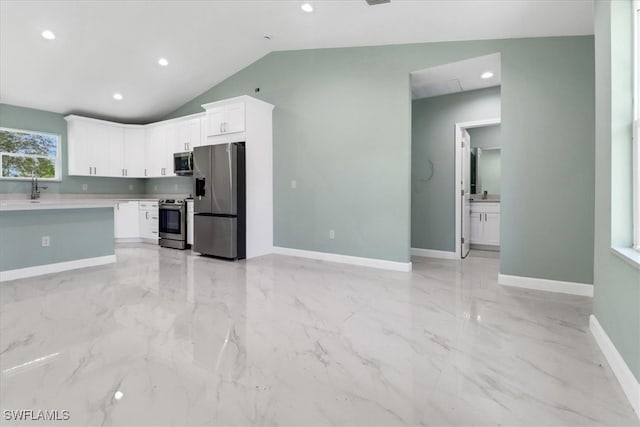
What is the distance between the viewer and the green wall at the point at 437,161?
473 cm

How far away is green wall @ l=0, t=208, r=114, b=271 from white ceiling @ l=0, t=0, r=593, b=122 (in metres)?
2.19

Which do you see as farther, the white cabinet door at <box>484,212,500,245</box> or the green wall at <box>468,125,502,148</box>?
the green wall at <box>468,125,502,148</box>

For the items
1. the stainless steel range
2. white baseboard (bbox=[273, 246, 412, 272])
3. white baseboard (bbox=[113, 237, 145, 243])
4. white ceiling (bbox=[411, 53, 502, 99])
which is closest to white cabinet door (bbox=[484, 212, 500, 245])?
white ceiling (bbox=[411, 53, 502, 99])

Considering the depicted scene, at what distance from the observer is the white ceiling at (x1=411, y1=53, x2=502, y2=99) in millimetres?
3668

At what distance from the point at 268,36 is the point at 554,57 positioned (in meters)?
3.46

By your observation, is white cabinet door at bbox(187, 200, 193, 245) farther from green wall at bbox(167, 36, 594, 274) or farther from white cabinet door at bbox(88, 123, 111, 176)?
white cabinet door at bbox(88, 123, 111, 176)

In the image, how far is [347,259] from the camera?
14.4 feet

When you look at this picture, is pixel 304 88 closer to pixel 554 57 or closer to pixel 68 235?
pixel 554 57

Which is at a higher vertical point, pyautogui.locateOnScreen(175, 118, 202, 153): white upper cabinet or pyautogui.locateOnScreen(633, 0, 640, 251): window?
pyautogui.locateOnScreen(175, 118, 202, 153): white upper cabinet

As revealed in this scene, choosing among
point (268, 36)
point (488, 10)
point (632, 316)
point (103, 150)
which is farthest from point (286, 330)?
point (103, 150)

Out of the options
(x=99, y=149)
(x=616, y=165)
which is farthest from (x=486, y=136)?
(x=99, y=149)

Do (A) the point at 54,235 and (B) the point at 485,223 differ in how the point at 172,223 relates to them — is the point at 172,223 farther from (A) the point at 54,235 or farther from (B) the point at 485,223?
(B) the point at 485,223

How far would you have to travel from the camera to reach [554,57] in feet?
10.2

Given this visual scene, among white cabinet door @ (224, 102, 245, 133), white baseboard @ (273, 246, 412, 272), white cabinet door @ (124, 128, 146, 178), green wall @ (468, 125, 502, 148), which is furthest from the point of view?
white cabinet door @ (124, 128, 146, 178)
